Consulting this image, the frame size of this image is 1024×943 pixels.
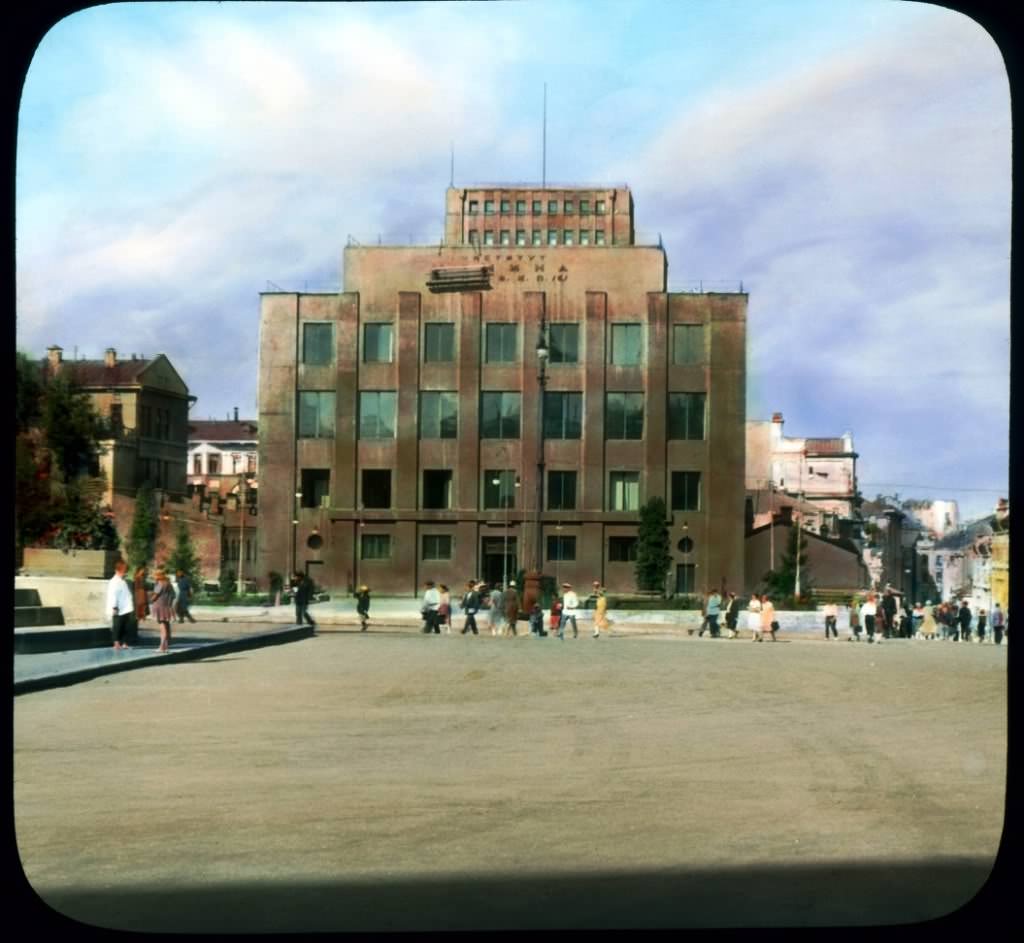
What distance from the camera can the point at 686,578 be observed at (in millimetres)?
6219

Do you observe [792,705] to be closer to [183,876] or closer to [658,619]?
[658,619]

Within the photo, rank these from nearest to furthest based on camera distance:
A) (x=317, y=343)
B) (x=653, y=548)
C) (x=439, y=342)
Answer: (x=317, y=343) → (x=439, y=342) → (x=653, y=548)

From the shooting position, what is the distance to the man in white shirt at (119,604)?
4910 millimetres

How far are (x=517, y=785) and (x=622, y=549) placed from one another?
184 cm

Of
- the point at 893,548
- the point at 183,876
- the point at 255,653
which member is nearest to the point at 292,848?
the point at 183,876

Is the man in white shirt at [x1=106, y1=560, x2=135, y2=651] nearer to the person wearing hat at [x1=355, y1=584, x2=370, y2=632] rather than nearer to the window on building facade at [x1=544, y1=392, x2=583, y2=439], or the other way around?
the person wearing hat at [x1=355, y1=584, x2=370, y2=632]

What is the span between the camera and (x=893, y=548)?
173 inches

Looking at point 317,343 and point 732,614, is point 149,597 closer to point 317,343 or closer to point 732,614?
point 317,343

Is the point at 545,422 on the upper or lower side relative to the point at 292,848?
upper

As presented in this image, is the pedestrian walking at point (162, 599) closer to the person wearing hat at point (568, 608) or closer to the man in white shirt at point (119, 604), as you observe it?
the man in white shirt at point (119, 604)

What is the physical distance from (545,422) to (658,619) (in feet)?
4.46

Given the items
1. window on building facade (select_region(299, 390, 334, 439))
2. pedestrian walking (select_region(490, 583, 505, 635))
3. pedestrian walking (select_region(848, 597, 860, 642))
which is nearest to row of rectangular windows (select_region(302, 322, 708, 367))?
window on building facade (select_region(299, 390, 334, 439))

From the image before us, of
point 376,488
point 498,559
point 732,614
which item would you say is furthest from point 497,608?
point 732,614

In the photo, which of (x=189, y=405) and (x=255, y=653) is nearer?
(x=189, y=405)
